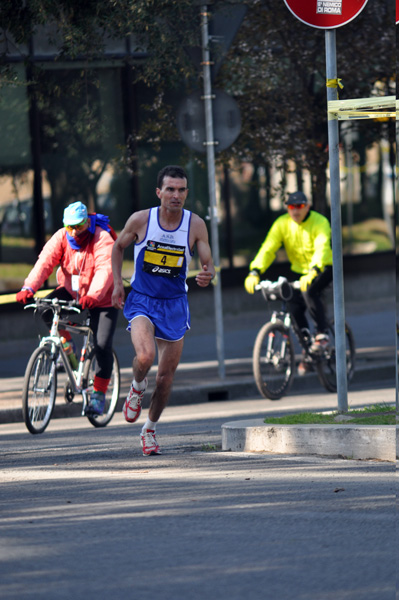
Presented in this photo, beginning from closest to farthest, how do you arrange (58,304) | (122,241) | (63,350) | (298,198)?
(122,241)
(58,304)
(63,350)
(298,198)

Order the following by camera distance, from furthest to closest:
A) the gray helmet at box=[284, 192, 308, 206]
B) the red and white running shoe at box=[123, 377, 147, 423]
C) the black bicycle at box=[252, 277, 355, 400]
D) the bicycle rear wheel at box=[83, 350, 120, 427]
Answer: the black bicycle at box=[252, 277, 355, 400]
the gray helmet at box=[284, 192, 308, 206]
the bicycle rear wheel at box=[83, 350, 120, 427]
the red and white running shoe at box=[123, 377, 147, 423]

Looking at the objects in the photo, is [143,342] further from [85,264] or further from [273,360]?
[273,360]

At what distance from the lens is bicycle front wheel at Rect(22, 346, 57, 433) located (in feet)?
31.5

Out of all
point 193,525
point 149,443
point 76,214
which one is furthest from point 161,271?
point 193,525

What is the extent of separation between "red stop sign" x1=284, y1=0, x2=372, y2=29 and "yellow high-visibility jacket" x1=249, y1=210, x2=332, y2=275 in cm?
365

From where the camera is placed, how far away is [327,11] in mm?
8062

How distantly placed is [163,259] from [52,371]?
2.22m

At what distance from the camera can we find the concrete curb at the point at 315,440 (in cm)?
758

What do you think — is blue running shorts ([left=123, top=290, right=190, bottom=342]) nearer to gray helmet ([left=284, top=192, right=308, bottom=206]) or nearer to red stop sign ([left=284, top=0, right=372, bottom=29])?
red stop sign ([left=284, top=0, right=372, bottom=29])

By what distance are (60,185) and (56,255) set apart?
6940 mm

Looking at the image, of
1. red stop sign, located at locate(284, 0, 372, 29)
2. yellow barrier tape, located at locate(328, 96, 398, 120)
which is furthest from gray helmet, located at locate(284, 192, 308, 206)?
red stop sign, located at locate(284, 0, 372, 29)

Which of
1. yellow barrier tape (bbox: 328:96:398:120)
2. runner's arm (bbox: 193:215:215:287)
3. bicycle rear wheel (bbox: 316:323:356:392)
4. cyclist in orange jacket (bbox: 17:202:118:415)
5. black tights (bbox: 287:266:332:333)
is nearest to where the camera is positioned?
runner's arm (bbox: 193:215:215:287)

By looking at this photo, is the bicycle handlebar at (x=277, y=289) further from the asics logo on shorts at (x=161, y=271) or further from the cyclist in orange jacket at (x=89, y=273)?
the asics logo on shorts at (x=161, y=271)

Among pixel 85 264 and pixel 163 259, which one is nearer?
pixel 163 259
